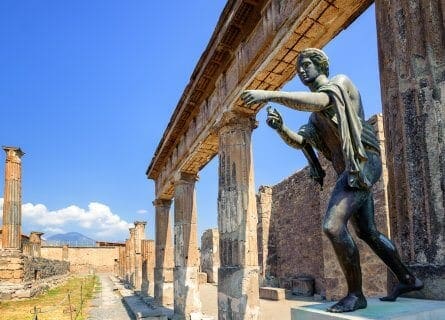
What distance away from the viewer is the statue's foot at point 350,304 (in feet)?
7.50

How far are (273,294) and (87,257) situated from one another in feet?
166

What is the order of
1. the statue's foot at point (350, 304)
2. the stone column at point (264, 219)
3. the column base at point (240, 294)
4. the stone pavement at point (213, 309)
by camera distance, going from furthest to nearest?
the stone column at point (264, 219) → the stone pavement at point (213, 309) → the column base at point (240, 294) → the statue's foot at point (350, 304)

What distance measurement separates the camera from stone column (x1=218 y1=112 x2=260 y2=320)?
6809 mm

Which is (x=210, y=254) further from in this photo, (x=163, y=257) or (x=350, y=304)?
(x=350, y=304)

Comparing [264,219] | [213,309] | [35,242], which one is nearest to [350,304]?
[213,309]

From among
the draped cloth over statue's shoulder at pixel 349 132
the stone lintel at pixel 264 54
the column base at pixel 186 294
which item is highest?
the stone lintel at pixel 264 54

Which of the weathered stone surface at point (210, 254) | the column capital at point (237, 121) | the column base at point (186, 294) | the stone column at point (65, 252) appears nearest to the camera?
the column capital at point (237, 121)

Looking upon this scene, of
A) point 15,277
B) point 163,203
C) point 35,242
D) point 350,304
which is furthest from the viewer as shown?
point 35,242

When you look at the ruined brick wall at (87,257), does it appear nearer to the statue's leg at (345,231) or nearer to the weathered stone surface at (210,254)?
the weathered stone surface at (210,254)

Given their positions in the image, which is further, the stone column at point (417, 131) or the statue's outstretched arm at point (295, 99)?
the stone column at point (417, 131)

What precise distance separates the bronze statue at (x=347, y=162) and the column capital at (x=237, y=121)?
446 cm

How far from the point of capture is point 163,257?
15.3 meters

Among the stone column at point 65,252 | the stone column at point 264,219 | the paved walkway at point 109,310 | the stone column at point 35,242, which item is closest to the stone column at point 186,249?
the paved walkway at point 109,310

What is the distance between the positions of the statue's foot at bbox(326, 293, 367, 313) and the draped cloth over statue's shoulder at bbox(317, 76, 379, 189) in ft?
2.07
